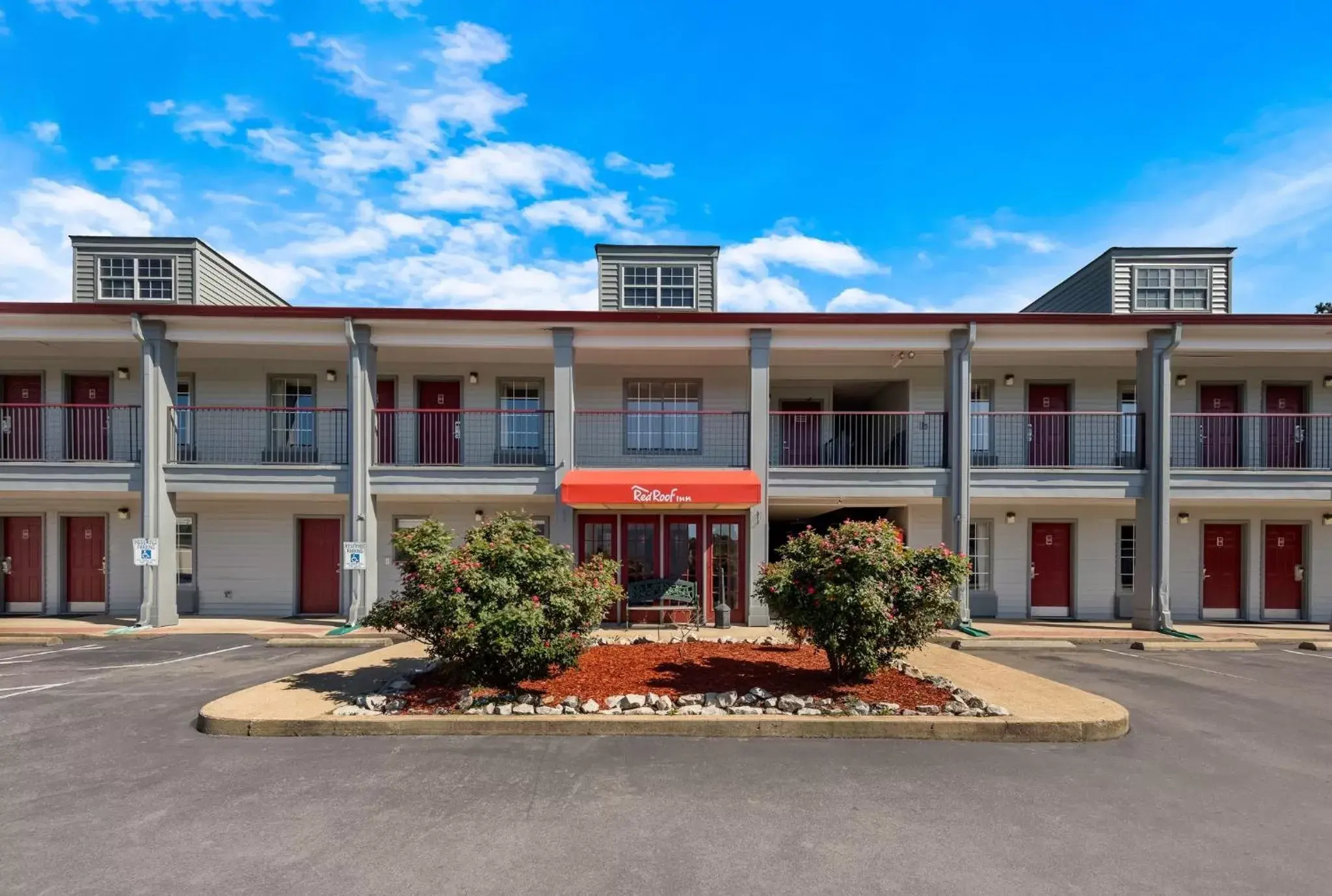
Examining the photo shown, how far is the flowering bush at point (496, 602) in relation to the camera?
7.30 meters

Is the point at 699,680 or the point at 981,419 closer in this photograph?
the point at 699,680

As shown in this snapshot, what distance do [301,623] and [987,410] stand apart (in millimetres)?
16890

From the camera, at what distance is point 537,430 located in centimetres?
1554

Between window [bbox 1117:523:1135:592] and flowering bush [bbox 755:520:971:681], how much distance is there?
10601 millimetres

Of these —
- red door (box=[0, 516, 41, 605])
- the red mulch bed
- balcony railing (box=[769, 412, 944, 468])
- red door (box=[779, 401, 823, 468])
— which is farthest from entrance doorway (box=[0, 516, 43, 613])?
red door (box=[779, 401, 823, 468])

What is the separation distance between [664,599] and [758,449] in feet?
12.4

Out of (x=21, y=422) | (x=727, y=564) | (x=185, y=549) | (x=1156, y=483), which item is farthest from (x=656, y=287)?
(x=21, y=422)

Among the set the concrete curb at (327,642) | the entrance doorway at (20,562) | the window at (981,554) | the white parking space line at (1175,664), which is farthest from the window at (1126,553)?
the entrance doorway at (20,562)

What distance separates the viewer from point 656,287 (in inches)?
736

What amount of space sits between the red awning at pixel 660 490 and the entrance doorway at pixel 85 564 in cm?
1159

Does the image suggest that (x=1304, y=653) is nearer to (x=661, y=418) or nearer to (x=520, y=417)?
(x=661, y=418)

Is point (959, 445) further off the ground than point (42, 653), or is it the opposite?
point (959, 445)

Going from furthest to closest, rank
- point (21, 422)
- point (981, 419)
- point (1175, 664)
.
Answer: point (981, 419)
point (21, 422)
point (1175, 664)

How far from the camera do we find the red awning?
12.6 m
